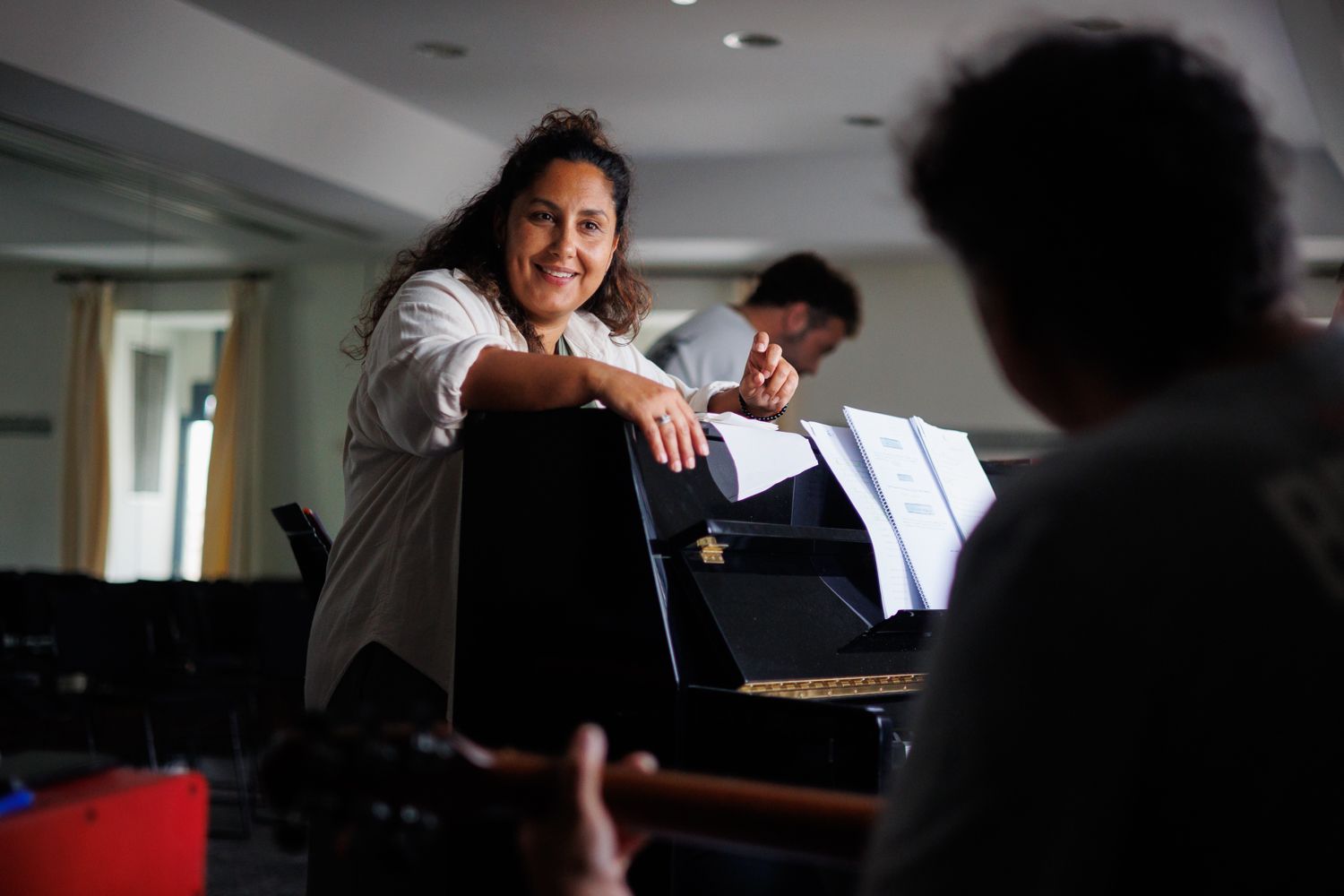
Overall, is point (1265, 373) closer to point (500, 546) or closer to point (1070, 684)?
point (1070, 684)

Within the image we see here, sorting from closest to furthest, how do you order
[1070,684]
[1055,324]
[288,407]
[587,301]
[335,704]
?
[1070,684]
[1055,324]
[335,704]
[587,301]
[288,407]

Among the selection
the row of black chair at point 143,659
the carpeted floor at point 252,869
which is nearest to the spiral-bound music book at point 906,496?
Answer: the carpeted floor at point 252,869

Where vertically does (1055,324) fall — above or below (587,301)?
below

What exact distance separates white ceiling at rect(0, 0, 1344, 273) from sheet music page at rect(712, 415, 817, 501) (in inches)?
120

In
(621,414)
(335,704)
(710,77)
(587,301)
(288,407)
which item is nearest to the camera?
(621,414)

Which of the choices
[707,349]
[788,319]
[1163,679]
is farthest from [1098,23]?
[1163,679]

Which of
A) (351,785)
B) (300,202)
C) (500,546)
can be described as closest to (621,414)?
(500,546)

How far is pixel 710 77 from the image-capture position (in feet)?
20.3

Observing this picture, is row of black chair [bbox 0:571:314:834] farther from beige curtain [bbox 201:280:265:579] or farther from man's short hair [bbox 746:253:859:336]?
man's short hair [bbox 746:253:859:336]

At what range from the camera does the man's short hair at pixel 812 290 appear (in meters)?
4.54

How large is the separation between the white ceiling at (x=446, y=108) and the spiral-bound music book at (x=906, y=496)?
286 centimetres

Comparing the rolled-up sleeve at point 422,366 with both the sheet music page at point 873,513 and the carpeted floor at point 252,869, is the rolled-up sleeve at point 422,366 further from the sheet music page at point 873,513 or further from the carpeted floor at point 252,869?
the carpeted floor at point 252,869

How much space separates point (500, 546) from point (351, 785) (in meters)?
0.88

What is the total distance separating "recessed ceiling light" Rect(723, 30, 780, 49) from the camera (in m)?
5.60
